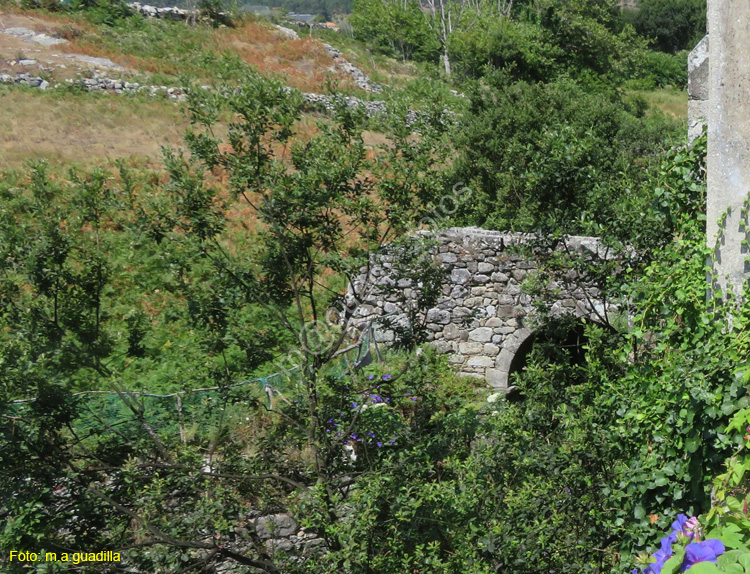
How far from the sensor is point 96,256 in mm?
4594

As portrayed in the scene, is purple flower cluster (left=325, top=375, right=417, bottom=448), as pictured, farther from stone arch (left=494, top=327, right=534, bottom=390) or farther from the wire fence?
stone arch (left=494, top=327, right=534, bottom=390)

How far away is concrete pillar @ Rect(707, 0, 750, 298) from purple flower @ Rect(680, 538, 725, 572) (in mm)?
1453

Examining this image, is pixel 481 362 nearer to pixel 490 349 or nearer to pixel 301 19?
pixel 490 349

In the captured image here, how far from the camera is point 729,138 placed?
271cm

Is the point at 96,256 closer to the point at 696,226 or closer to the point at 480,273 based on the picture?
the point at 696,226

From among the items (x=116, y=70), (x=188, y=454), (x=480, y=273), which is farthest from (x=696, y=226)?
(x=116, y=70)

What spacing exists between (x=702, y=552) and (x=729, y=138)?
184 centimetres

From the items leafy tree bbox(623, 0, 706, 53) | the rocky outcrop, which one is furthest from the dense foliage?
leafy tree bbox(623, 0, 706, 53)

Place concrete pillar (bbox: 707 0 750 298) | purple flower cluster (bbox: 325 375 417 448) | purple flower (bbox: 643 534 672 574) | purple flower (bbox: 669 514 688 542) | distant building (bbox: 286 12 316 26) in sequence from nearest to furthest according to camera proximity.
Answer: purple flower (bbox: 643 534 672 574) → purple flower (bbox: 669 514 688 542) → concrete pillar (bbox: 707 0 750 298) → purple flower cluster (bbox: 325 375 417 448) → distant building (bbox: 286 12 316 26)

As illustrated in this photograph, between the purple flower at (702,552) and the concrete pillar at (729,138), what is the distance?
145cm

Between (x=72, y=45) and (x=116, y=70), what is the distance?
308cm

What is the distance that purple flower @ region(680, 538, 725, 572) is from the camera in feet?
5.19

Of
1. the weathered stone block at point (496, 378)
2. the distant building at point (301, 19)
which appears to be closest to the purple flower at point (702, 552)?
the weathered stone block at point (496, 378)

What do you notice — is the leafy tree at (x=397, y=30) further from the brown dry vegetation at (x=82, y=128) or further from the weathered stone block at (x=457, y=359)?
the weathered stone block at (x=457, y=359)
